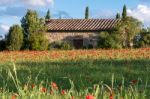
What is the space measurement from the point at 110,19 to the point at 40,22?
14.1m

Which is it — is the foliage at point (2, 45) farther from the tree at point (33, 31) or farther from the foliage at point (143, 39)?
the foliage at point (143, 39)

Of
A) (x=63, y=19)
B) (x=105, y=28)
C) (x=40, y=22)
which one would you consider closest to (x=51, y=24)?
(x=63, y=19)

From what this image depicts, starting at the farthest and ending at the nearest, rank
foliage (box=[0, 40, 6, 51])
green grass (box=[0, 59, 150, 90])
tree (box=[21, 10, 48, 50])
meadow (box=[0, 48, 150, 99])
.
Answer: foliage (box=[0, 40, 6, 51]) → tree (box=[21, 10, 48, 50]) → green grass (box=[0, 59, 150, 90]) → meadow (box=[0, 48, 150, 99])

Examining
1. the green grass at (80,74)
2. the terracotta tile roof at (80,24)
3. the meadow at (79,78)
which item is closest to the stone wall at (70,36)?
the terracotta tile roof at (80,24)

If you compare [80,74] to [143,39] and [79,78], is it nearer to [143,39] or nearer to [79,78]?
[79,78]

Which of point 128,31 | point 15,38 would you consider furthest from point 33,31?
point 128,31

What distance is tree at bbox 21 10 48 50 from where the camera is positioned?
41938 mm

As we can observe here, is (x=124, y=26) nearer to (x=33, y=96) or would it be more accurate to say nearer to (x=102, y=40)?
(x=102, y=40)

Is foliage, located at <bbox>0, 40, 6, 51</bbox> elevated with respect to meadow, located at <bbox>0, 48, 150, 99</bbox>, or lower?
lower

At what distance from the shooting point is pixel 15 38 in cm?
4225

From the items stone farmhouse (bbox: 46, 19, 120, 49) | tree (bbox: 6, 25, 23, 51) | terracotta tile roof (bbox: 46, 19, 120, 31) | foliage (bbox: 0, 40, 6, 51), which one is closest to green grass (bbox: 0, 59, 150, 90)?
tree (bbox: 6, 25, 23, 51)

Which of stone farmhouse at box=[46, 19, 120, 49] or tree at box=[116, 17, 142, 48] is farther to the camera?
stone farmhouse at box=[46, 19, 120, 49]

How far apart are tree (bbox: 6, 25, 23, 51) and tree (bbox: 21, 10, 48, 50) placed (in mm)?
776

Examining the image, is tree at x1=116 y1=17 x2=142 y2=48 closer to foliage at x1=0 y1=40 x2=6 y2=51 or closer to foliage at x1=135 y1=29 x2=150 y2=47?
foliage at x1=135 y1=29 x2=150 y2=47
